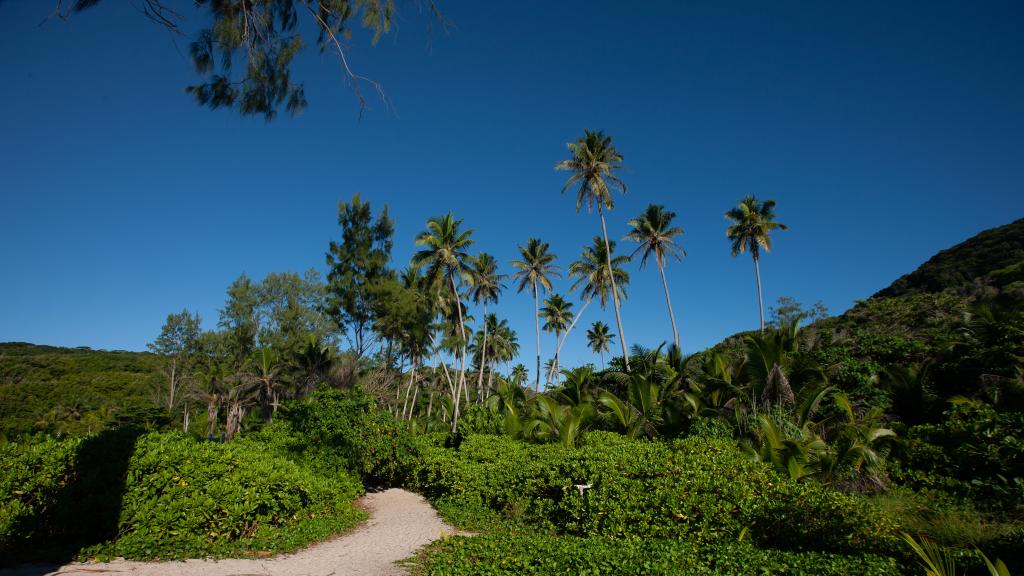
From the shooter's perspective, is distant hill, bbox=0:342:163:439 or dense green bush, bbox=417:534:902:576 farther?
distant hill, bbox=0:342:163:439

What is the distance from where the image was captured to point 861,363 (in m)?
15.7

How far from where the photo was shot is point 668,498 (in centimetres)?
770

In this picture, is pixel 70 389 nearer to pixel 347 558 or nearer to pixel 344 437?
pixel 344 437

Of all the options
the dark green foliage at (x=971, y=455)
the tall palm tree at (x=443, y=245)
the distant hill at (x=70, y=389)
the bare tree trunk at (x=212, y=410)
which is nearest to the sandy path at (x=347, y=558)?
the dark green foliage at (x=971, y=455)

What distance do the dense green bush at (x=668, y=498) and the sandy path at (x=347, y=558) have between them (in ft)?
4.81

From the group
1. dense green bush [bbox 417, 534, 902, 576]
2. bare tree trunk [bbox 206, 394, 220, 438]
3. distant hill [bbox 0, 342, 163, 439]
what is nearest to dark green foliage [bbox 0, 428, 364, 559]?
dense green bush [bbox 417, 534, 902, 576]

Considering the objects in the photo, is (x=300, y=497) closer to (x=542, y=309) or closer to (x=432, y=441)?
(x=432, y=441)

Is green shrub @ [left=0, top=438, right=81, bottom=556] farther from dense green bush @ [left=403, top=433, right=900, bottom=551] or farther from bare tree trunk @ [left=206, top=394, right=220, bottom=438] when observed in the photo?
bare tree trunk @ [left=206, top=394, right=220, bottom=438]

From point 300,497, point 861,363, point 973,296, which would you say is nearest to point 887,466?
point 861,363

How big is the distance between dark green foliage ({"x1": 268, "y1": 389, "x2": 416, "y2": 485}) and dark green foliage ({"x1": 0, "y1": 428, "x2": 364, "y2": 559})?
137 inches

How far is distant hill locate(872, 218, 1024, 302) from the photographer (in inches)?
1454

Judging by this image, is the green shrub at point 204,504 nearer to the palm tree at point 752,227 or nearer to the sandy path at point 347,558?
the sandy path at point 347,558

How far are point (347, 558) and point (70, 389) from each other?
5584cm

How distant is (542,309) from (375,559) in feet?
143
